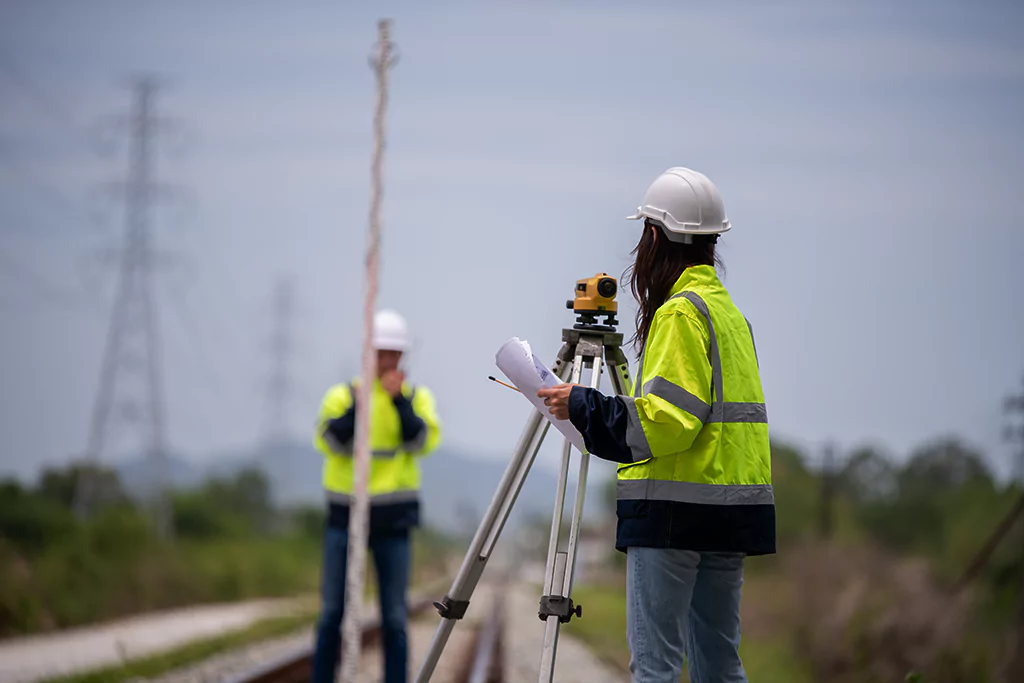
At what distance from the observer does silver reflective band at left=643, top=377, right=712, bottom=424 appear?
10.6ft

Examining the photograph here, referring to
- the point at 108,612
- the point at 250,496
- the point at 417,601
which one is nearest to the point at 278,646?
the point at 108,612

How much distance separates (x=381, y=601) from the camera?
6.00 meters

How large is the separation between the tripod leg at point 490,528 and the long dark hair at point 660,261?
398 mm

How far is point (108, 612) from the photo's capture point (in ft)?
43.7

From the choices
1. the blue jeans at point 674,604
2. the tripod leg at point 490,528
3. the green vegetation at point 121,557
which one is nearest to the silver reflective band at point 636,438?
the blue jeans at point 674,604

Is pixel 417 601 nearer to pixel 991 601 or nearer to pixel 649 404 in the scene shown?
pixel 991 601

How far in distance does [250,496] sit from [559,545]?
31114mm

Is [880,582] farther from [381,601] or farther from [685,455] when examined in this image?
[685,455]

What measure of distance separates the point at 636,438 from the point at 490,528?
2.81ft

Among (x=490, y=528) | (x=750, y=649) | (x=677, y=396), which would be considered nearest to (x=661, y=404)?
(x=677, y=396)

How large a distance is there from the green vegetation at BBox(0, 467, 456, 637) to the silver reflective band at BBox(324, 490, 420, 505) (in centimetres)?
591

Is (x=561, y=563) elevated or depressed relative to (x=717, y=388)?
depressed

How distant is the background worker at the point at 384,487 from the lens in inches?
229

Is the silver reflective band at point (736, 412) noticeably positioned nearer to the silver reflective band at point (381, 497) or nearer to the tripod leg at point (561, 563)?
the tripod leg at point (561, 563)
